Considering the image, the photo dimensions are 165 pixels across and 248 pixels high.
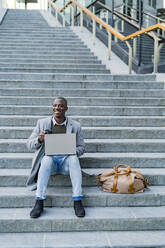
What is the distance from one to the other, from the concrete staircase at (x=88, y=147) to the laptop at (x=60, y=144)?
Answer: 49cm

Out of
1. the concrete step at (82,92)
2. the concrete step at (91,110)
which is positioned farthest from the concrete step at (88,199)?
the concrete step at (82,92)

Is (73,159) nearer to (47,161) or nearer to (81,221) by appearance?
(47,161)

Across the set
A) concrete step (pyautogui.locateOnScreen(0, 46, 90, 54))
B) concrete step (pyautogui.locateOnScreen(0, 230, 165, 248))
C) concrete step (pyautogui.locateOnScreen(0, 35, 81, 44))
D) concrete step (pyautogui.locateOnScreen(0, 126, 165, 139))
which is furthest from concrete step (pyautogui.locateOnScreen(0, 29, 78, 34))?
concrete step (pyautogui.locateOnScreen(0, 230, 165, 248))

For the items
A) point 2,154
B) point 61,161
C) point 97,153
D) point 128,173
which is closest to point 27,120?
point 2,154

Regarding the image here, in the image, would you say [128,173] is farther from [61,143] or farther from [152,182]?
[61,143]

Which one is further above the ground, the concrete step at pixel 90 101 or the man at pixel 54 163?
the concrete step at pixel 90 101

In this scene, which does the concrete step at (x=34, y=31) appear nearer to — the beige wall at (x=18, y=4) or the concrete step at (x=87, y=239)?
the concrete step at (x=87, y=239)

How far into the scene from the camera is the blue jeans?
336 centimetres

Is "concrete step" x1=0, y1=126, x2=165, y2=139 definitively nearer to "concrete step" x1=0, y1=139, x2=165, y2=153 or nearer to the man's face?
"concrete step" x1=0, y1=139, x2=165, y2=153

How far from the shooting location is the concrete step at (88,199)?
3547mm

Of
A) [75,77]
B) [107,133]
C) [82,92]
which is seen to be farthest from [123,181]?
[75,77]

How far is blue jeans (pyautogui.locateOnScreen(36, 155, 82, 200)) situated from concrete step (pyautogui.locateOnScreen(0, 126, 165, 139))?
1.19 meters

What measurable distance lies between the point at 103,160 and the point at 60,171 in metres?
0.76

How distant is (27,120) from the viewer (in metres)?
4.99
